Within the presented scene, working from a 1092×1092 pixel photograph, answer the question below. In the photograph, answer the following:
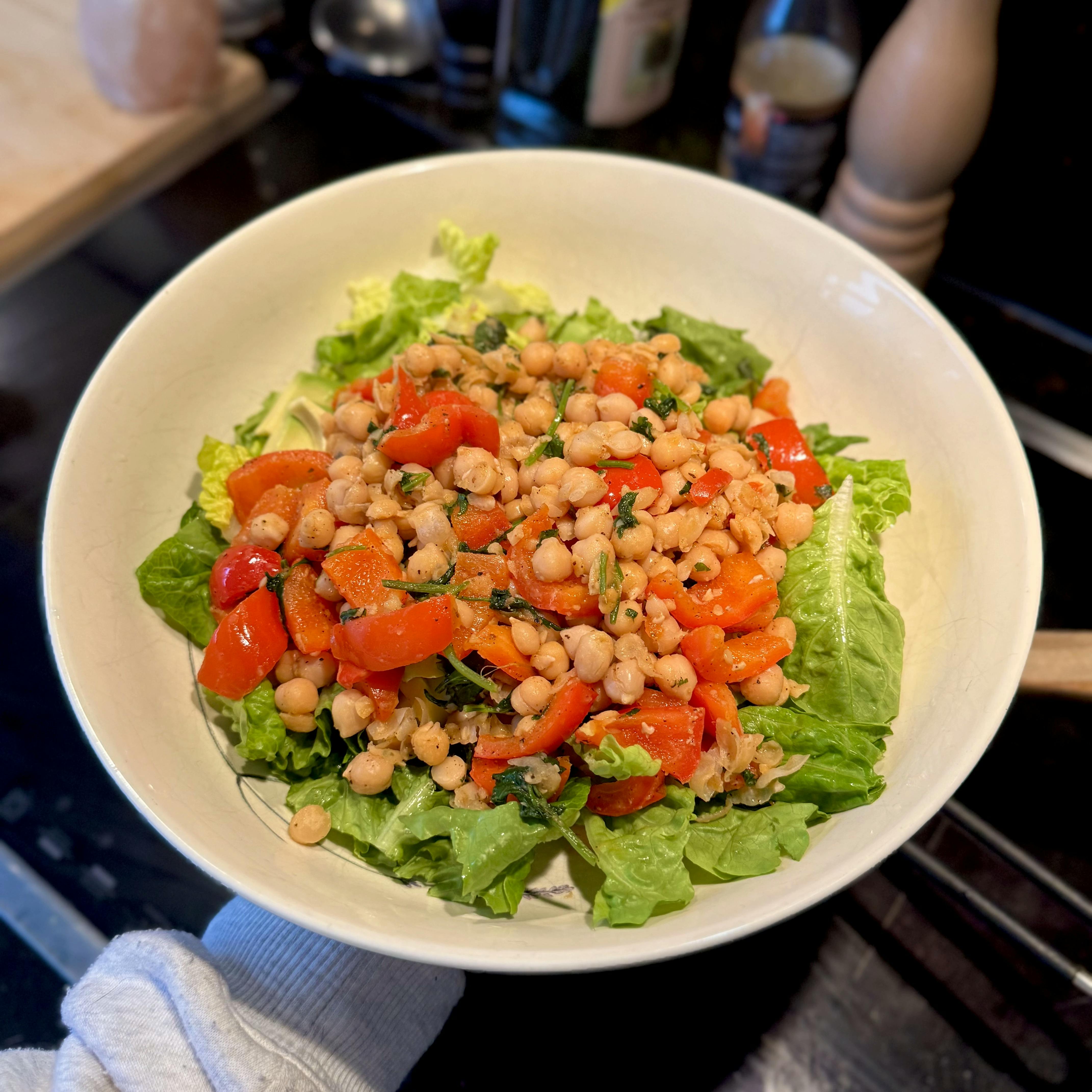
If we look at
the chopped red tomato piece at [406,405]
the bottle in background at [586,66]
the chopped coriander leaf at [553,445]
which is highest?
the bottle in background at [586,66]

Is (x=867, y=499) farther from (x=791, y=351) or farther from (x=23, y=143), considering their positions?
(x=23, y=143)

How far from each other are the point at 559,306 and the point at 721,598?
1.25 meters

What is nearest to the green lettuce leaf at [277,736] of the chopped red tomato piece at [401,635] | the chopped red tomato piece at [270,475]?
the chopped red tomato piece at [401,635]

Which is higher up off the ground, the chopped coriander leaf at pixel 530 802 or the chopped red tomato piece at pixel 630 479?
the chopped red tomato piece at pixel 630 479

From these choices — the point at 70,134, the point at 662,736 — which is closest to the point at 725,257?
the point at 662,736

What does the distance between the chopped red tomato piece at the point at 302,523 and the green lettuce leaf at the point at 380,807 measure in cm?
52

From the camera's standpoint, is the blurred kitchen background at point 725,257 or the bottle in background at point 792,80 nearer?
the blurred kitchen background at point 725,257

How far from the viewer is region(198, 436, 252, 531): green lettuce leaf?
2.14 meters

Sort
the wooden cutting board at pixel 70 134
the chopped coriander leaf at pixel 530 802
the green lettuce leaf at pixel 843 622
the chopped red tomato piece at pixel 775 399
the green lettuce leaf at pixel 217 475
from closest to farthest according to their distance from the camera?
the chopped coriander leaf at pixel 530 802, the green lettuce leaf at pixel 843 622, the green lettuce leaf at pixel 217 475, the chopped red tomato piece at pixel 775 399, the wooden cutting board at pixel 70 134

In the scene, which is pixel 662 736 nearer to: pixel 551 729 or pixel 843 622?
pixel 551 729

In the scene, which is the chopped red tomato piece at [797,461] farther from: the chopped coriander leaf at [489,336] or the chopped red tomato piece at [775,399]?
the chopped coriander leaf at [489,336]

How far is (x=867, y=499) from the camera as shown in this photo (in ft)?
7.09

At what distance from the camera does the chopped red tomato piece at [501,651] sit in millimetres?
1857

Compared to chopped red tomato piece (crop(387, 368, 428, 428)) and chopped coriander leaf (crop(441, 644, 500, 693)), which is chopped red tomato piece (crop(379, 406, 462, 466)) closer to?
chopped red tomato piece (crop(387, 368, 428, 428))
